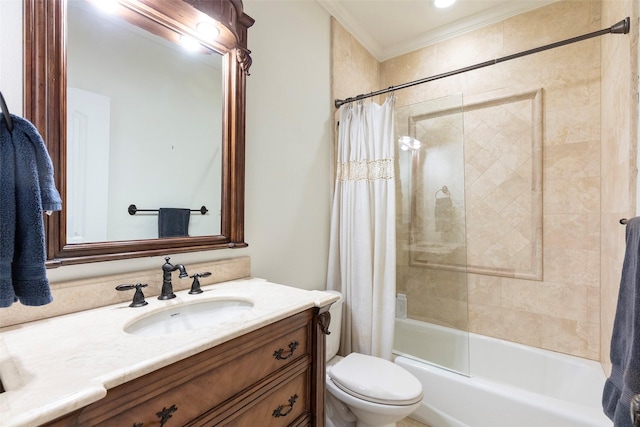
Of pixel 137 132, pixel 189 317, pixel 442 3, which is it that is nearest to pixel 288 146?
pixel 137 132

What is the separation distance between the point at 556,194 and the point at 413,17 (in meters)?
1.66

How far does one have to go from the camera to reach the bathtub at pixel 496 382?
136 cm

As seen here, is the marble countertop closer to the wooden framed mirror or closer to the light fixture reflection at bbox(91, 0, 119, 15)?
the wooden framed mirror

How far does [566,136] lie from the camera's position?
6.07 feet

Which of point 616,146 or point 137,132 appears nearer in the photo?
point 137,132

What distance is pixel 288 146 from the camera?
171 centimetres

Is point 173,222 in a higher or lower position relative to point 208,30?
lower

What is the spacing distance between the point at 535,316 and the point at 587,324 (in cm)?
27

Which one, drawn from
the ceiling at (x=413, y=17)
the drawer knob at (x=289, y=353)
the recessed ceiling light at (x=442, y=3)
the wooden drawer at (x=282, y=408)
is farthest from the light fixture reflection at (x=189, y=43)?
the recessed ceiling light at (x=442, y=3)

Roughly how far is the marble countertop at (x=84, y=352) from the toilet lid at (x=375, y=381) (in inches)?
26.3

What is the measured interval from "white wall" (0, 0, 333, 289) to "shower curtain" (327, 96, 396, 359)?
0.13 metres

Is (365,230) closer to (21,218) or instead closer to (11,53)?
(21,218)

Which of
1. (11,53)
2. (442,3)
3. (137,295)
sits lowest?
(137,295)

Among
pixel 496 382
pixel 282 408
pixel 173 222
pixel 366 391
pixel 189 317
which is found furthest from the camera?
pixel 496 382
